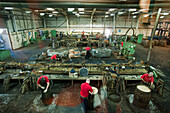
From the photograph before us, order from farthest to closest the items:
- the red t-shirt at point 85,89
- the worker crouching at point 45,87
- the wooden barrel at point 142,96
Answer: the worker crouching at point 45,87 < the wooden barrel at point 142,96 < the red t-shirt at point 85,89

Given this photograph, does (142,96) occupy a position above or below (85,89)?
below

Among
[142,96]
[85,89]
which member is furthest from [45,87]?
[142,96]

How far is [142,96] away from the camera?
448 cm

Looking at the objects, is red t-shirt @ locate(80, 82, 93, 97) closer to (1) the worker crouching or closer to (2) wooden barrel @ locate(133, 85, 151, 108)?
(1) the worker crouching

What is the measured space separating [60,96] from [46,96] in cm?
68

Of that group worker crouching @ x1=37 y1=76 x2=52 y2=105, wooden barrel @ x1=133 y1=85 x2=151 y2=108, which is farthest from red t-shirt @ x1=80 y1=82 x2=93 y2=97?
wooden barrel @ x1=133 y1=85 x2=151 y2=108

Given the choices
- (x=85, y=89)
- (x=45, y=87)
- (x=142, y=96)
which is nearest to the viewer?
(x=85, y=89)

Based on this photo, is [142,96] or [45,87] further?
[45,87]

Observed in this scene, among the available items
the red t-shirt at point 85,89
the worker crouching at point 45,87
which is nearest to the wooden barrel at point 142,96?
the red t-shirt at point 85,89

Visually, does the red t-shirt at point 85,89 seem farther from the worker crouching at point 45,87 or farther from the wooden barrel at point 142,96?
the wooden barrel at point 142,96

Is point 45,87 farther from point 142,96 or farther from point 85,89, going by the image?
point 142,96

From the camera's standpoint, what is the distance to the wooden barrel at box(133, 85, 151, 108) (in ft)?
14.5

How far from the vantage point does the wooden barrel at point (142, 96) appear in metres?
4.43

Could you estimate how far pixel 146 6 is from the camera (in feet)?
20.0
